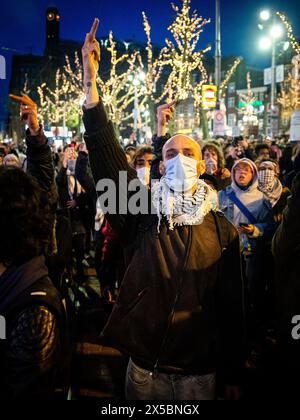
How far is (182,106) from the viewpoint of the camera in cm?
7738

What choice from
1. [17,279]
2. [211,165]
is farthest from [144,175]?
[17,279]

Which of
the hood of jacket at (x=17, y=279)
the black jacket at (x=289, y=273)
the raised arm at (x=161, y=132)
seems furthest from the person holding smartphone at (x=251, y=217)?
the hood of jacket at (x=17, y=279)

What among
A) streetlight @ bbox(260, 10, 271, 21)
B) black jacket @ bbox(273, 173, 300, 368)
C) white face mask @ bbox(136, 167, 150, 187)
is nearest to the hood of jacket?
black jacket @ bbox(273, 173, 300, 368)

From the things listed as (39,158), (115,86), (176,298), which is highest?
(115,86)

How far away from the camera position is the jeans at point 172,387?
2.55 metres

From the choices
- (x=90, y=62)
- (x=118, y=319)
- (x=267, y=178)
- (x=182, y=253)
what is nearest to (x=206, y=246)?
(x=182, y=253)

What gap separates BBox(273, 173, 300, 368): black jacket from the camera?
264 centimetres

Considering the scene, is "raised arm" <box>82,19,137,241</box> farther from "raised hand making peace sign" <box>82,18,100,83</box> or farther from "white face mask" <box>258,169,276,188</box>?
"white face mask" <box>258,169,276,188</box>

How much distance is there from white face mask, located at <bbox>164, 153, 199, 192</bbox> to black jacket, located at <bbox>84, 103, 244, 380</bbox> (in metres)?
0.27

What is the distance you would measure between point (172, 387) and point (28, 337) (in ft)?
3.78

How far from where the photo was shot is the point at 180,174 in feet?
8.89

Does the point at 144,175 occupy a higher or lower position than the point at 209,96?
lower

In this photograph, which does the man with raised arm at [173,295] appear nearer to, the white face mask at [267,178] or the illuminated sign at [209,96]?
the white face mask at [267,178]

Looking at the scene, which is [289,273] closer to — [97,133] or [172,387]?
[172,387]
